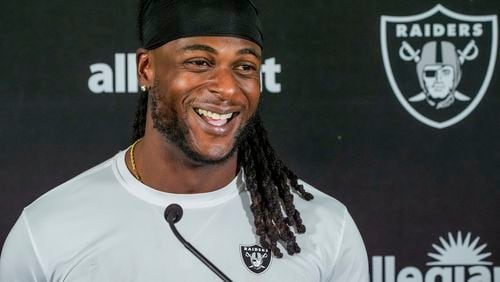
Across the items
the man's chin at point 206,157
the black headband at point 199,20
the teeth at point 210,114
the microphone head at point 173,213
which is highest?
the black headband at point 199,20

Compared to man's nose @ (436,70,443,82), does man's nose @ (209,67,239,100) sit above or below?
above

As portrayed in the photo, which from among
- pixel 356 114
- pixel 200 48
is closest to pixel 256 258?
pixel 200 48

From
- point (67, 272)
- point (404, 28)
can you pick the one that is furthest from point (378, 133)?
point (67, 272)

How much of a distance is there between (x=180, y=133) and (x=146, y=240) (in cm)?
19

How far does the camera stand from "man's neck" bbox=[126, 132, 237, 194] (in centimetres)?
166

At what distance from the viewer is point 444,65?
2.53 m

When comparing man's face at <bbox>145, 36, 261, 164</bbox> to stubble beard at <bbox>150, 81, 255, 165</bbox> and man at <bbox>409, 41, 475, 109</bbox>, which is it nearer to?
stubble beard at <bbox>150, 81, 255, 165</bbox>

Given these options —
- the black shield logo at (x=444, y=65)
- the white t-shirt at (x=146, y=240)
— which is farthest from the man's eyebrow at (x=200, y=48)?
A: the black shield logo at (x=444, y=65)

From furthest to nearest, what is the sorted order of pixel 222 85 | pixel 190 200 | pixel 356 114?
pixel 356 114
pixel 190 200
pixel 222 85

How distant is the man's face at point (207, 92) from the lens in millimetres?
1568

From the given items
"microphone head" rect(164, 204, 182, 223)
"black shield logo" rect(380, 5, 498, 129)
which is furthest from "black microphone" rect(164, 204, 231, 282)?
"black shield logo" rect(380, 5, 498, 129)

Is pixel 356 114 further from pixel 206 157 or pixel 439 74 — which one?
pixel 206 157

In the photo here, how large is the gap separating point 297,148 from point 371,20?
382mm

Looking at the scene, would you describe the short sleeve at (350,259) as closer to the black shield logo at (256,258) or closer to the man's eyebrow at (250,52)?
the black shield logo at (256,258)
